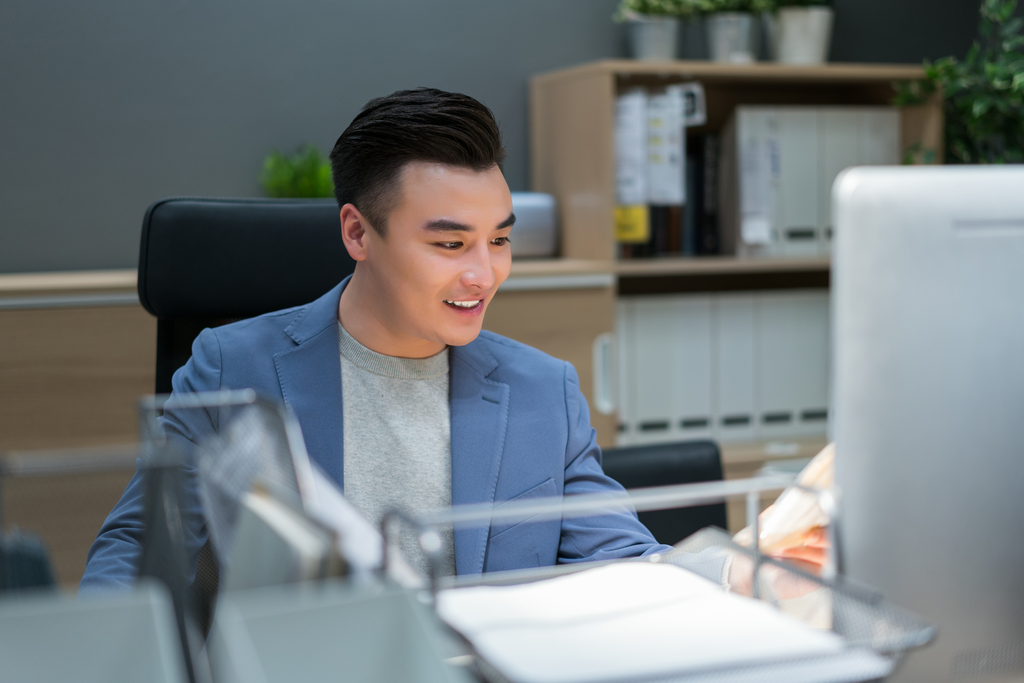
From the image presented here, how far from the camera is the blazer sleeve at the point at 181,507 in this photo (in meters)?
0.53

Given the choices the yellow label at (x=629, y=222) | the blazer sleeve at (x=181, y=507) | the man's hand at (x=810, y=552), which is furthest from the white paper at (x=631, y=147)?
the man's hand at (x=810, y=552)

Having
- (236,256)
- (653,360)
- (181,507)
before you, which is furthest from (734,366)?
(181,507)

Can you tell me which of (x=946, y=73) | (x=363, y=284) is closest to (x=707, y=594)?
(x=363, y=284)

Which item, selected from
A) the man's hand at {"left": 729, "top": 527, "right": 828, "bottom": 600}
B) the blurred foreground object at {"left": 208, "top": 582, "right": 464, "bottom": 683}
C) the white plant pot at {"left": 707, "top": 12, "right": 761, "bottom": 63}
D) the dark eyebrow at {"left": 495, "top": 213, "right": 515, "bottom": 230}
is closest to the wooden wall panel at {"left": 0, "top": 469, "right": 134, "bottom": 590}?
the blurred foreground object at {"left": 208, "top": 582, "right": 464, "bottom": 683}

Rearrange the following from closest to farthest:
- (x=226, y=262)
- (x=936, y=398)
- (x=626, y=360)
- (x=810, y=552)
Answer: (x=936, y=398)
(x=810, y=552)
(x=226, y=262)
(x=626, y=360)

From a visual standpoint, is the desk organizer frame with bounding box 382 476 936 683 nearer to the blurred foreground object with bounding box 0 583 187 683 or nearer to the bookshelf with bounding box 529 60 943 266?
the blurred foreground object with bounding box 0 583 187 683

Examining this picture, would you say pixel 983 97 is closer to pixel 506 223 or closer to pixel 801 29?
pixel 801 29

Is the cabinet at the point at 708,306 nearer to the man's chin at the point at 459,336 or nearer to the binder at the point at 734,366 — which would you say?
the binder at the point at 734,366

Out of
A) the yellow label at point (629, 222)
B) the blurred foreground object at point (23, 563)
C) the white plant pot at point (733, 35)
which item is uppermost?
the white plant pot at point (733, 35)

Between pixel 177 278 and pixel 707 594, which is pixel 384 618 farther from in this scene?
pixel 177 278

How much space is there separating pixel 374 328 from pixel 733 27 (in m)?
1.66

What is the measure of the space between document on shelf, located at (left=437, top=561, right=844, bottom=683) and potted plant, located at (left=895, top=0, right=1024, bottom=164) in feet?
7.66

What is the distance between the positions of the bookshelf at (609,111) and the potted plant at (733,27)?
6 cm

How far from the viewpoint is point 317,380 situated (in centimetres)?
126
